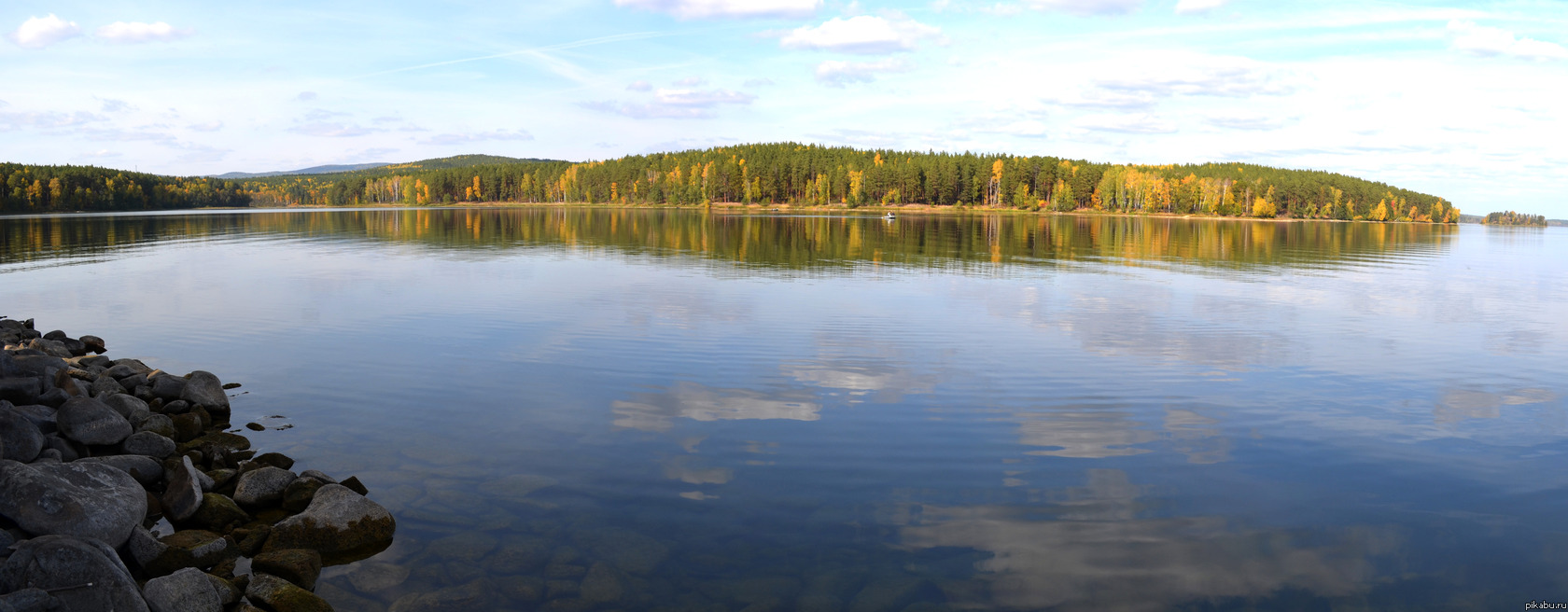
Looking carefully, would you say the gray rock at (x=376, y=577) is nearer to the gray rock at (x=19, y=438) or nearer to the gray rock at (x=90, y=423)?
the gray rock at (x=19, y=438)

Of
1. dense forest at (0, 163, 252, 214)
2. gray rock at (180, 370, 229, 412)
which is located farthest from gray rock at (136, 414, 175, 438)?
dense forest at (0, 163, 252, 214)

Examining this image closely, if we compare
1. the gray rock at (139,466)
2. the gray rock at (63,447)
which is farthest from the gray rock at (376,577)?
the gray rock at (63,447)

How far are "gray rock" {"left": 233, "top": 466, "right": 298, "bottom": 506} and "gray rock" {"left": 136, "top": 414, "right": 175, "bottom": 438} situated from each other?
363 centimetres

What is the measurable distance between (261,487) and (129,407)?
17.3 feet

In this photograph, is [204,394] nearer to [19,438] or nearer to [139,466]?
[19,438]

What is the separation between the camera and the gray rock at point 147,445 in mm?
13578

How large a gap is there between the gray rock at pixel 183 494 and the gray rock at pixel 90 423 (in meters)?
2.83

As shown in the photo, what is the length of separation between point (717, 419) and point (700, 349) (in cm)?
677

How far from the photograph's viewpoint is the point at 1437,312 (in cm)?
3153

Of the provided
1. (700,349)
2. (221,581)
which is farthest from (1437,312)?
(221,581)

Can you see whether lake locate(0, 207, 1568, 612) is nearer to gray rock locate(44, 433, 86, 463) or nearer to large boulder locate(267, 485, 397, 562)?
large boulder locate(267, 485, 397, 562)

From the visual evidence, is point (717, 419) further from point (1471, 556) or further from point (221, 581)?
point (1471, 556)

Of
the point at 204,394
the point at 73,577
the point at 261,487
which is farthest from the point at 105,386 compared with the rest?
the point at 73,577

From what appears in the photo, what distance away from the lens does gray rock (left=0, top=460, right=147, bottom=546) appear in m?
10.1
